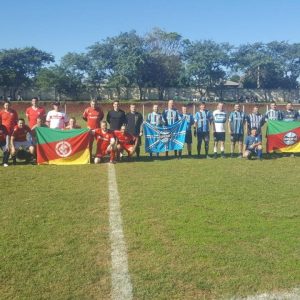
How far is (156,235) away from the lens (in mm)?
5930

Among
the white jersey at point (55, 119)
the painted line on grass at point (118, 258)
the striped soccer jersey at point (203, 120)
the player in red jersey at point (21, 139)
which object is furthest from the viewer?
the striped soccer jersey at point (203, 120)

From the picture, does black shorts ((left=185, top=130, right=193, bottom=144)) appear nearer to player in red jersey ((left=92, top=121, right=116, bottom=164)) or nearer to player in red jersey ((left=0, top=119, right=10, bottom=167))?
player in red jersey ((left=92, top=121, right=116, bottom=164))

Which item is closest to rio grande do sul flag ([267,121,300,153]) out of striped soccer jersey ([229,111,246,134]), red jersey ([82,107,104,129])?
striped soccer jersey ([229,111,246,134])

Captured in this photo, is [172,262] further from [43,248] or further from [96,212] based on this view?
[96,212]

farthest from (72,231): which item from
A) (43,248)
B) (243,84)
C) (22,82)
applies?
(243,84)

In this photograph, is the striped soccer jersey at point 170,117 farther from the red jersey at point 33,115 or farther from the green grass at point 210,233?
the red jersey at point 33,115

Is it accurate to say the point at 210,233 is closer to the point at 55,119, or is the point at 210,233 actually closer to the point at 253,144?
the point at 253,144

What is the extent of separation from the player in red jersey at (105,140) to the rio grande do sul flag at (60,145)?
331 millimetres

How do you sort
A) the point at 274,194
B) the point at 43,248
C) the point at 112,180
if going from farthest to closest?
1. the point at 112,180
2. the point at 274,194
3. the point at 43,248

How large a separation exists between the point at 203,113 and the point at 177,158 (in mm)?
1637

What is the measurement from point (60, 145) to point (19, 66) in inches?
2563

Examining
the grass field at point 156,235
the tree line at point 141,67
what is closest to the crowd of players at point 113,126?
the grass field at point 156,235

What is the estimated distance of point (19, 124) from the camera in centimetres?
1210

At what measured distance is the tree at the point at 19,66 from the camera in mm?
67250
